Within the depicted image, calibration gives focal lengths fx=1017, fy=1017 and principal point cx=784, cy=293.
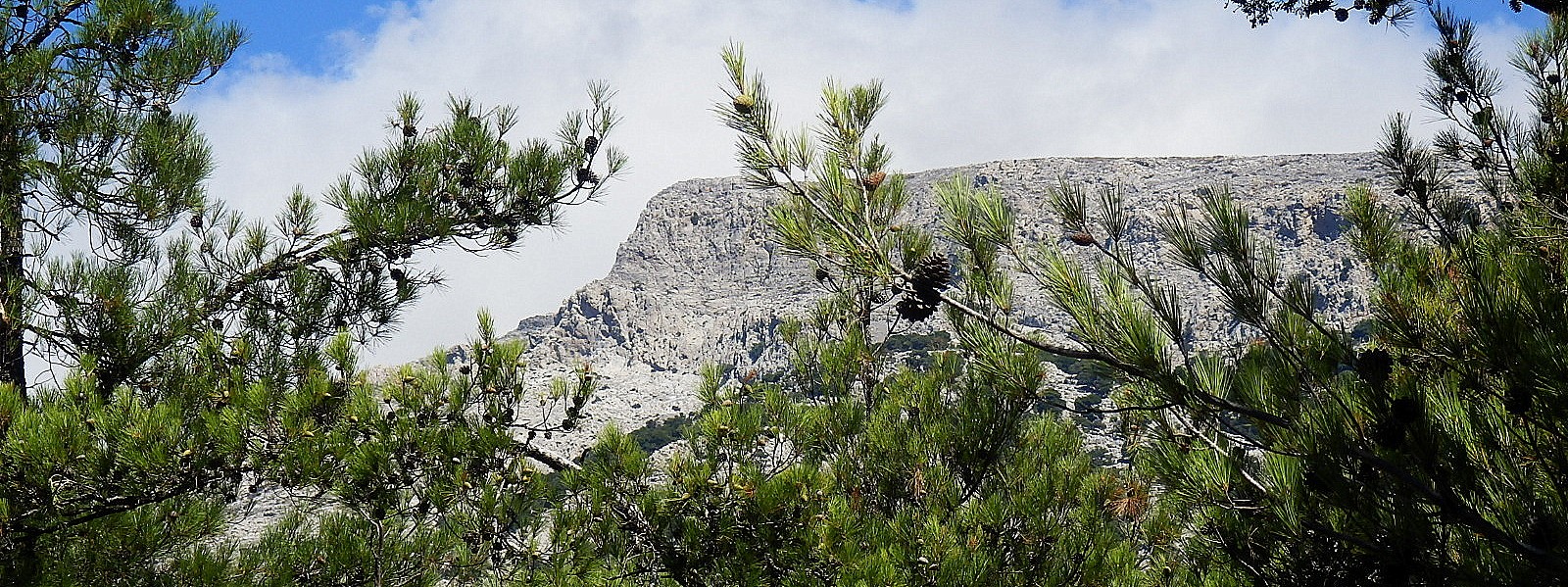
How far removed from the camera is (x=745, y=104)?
7.16ft

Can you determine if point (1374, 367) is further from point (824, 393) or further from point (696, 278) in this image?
point (696, 278)

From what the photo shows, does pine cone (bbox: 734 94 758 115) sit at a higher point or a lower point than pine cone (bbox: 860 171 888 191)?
higher

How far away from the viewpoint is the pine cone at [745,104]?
2184 millimetres

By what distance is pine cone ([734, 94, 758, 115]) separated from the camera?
7.16 ft

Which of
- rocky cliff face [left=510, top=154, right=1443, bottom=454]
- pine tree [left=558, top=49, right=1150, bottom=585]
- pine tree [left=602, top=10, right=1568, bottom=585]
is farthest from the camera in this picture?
rocky cliff face [left=510, top=154, right=1443, bottom=454]

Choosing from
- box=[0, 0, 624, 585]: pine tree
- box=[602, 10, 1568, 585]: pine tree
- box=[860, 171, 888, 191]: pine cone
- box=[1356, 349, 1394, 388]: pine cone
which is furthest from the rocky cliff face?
box=[1356, 349, 1394, 388]: pine cone

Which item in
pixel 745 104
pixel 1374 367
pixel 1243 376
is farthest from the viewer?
pixel 745 104

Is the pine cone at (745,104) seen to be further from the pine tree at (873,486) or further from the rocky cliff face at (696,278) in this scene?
the rocky cliff face at (696,278)

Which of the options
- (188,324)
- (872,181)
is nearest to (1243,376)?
(872,181)

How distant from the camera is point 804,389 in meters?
4.40

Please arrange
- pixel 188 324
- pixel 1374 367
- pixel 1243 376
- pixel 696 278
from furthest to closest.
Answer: pixel 696 278 < pixel 188 324 < pixel 1243 376 < pixel 1374 367

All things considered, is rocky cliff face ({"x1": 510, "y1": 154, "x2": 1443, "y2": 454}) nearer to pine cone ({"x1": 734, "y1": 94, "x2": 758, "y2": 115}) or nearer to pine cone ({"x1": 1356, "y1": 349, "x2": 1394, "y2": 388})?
pine cone ({"x1": 734, "y1": 94, "x2": 758, "y2": 115})

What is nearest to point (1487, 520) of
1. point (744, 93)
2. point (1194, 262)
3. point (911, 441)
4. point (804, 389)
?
point (1194, 262)

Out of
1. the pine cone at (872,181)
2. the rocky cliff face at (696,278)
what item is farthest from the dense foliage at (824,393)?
the rocky cliff face at (696,278)
